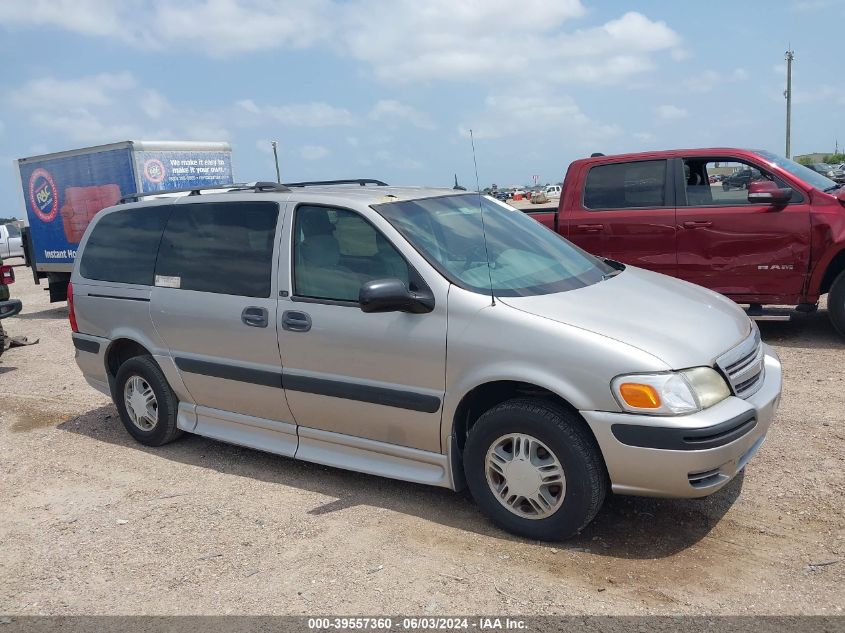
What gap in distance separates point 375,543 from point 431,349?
3.44 ft

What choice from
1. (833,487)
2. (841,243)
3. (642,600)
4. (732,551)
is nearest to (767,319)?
(841,243)

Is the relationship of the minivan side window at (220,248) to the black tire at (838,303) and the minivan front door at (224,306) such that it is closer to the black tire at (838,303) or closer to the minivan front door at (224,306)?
A: the minivan front door at (224,306)

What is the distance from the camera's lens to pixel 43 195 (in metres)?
14.2

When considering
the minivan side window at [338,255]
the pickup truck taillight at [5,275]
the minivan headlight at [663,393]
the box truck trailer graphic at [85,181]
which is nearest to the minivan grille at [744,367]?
the minivan headlight at [663,393]

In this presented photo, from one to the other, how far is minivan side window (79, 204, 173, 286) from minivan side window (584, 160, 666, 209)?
4783 millimetres

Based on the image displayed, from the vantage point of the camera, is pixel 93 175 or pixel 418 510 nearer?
pixel 418 510

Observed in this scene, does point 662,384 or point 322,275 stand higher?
point 322,275

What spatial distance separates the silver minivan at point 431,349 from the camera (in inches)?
141

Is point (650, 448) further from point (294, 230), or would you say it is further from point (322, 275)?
point (294, 230)

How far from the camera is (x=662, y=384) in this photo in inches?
136

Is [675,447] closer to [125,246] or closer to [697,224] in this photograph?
[125,246]

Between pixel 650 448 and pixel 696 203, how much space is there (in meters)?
5.18

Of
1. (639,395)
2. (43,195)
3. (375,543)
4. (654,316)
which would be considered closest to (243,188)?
(375,543)

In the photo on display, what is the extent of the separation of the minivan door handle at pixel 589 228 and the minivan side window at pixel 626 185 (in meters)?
0.22
